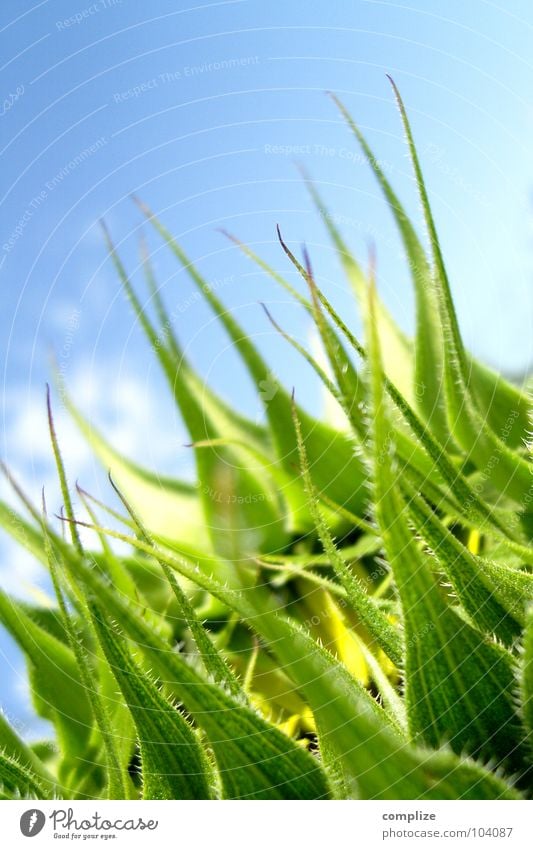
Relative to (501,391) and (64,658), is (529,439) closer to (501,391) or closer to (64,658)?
(501,391)

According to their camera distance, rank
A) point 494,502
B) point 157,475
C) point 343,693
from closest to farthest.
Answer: point 343,693 < point 494,502 < point 157,475

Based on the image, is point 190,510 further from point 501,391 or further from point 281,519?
point 501,391

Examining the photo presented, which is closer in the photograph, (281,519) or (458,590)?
(458,590)

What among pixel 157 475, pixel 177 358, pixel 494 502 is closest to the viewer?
pixel 494 502

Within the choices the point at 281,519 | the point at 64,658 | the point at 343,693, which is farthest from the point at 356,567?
the point at 343,693
